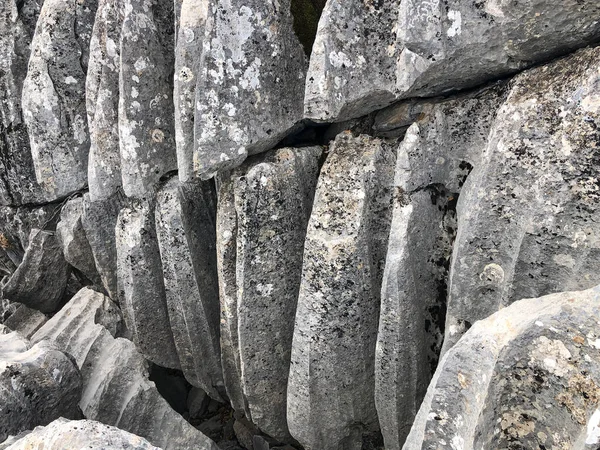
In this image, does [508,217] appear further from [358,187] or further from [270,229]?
[270,229]

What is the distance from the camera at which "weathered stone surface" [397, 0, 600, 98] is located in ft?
10.1

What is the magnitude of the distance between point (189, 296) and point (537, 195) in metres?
3.76

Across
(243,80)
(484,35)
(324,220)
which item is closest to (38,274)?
(243,80)

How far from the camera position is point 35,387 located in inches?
175

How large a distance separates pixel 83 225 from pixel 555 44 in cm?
562

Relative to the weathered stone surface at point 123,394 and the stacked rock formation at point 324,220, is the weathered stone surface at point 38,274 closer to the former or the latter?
the stacked rock formation at point 324,220

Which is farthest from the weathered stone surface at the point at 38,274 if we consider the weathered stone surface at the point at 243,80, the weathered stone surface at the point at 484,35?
the weathered stone surface at the point at 484,35

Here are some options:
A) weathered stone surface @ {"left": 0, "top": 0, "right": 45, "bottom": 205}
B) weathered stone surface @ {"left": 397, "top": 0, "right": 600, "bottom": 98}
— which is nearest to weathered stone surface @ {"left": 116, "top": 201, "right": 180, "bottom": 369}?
weathered stone surface @ {"left": 0, "top": 0, "right": 45, "bottom": 205}

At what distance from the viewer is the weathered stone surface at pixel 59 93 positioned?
6238mm

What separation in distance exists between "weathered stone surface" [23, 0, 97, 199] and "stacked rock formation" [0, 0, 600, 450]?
0.03 m

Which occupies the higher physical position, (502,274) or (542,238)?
(542,238)

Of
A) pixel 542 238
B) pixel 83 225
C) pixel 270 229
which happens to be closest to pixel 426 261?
pixel 542 238

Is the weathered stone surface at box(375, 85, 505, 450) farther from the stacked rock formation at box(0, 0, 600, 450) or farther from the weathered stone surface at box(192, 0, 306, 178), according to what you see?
the weathered stone surface at box(192, 0, 306, 178)

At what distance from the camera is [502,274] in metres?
3.52
